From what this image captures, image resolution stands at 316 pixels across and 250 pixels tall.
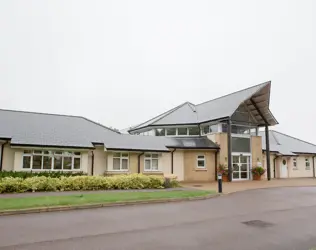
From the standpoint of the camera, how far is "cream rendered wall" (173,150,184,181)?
83.4 ft

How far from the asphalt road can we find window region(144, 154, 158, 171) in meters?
12.3

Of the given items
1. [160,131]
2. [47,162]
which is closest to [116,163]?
[47,162]

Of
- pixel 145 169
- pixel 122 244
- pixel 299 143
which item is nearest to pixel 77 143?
pixel 145 169

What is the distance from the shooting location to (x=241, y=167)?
90.4ft

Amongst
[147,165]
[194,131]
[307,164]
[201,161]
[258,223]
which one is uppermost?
[194,131]

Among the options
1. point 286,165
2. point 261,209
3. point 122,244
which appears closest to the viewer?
point 122,244

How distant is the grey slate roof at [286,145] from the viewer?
3401 cm

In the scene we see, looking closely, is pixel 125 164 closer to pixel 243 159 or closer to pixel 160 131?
pixel 160 131

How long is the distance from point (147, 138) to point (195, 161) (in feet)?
15.3

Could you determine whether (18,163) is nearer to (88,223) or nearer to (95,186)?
(95,186)

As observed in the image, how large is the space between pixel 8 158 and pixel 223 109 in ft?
61.0

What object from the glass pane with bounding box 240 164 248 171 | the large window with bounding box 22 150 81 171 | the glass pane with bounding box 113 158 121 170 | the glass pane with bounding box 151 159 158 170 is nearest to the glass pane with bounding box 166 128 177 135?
the glass pane with bounding box 151 159 158 170

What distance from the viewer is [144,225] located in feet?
28.1

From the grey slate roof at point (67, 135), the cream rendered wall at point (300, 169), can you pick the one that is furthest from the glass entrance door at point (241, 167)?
the cream rendered wall at point (300, 169)
